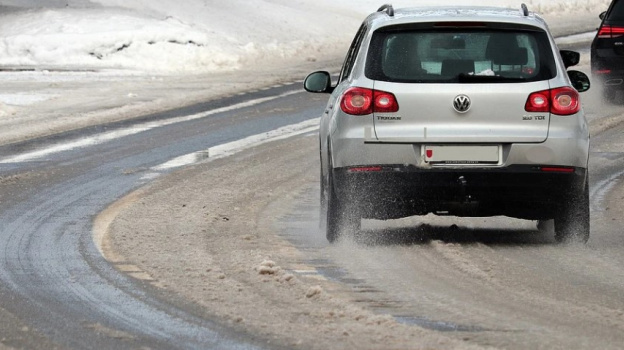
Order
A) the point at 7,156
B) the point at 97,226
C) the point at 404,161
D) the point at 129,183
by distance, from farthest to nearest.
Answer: the point at 7,156 < the point at 129,183 < the point at 97,226 < the point at 404,161

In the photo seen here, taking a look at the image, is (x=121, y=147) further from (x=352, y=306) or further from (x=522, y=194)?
(x=352, y=306)

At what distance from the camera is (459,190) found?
9.70m

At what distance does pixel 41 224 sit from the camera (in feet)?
37.3

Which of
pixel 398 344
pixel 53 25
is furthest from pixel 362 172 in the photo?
pixel 53 25

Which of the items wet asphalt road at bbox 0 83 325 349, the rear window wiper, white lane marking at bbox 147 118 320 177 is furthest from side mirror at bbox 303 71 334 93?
white lane marking at bbox 147 118 320 177

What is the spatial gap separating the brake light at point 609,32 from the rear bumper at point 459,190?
12012mm

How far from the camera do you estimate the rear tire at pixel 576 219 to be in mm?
9992

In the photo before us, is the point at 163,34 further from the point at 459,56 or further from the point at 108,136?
the point at 459,56

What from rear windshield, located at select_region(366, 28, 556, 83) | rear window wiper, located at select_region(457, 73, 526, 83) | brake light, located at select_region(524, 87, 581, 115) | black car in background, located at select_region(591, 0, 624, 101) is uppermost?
rear windshield, located at select_region(366, 28, 556, 83)

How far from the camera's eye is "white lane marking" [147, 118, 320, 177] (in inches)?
623

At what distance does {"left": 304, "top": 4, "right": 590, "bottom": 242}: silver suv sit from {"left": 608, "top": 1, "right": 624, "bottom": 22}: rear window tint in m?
11.8

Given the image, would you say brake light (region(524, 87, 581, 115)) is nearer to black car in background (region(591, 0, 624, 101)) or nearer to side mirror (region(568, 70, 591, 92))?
side mirror (region(568, 70, 591, 92))

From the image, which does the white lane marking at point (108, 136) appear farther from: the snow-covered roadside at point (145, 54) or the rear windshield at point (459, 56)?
the rear windshield at point (459, 56)

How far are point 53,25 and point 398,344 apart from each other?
25695 millimetres
